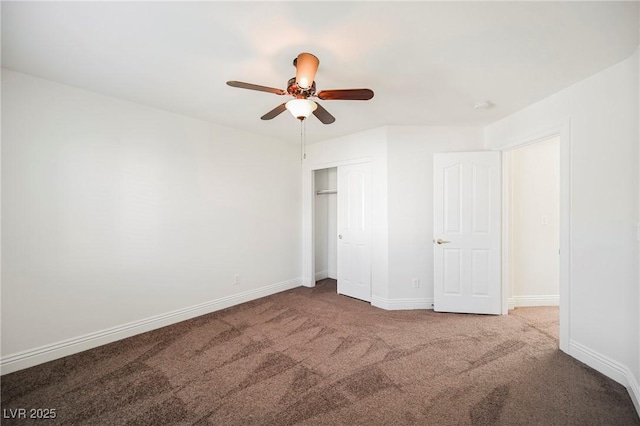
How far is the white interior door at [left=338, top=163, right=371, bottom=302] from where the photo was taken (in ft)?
12.6

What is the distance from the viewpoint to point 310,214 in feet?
14.8

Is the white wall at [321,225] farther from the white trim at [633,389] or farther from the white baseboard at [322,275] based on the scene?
the white trim at [633,389]

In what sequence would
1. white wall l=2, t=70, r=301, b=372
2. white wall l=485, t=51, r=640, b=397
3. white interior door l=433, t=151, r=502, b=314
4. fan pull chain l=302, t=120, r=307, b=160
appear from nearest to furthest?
white wall l=485, t=51, r=640, b=397
white wall l=2, t=70, r=301, b=372
white interior door l=433, t=151, r=502, b=314
fan pull chain l=302, t=120, r=307, b=160

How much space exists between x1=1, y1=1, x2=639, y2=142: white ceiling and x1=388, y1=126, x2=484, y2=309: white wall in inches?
33.2

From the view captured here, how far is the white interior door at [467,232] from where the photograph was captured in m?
3.26

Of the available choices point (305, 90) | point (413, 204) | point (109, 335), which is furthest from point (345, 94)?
point (109, 335)

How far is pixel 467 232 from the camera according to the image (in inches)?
131

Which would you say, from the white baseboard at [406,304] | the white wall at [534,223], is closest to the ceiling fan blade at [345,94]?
the white baseboard at [406,304]

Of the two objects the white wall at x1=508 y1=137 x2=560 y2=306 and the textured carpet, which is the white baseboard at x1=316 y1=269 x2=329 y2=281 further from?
the white wall at x1=508 y1=137 x2=560 y2=306

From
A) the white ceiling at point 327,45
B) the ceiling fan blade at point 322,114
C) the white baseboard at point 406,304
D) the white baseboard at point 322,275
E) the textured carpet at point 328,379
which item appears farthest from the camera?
the white baseboard at point 322,275

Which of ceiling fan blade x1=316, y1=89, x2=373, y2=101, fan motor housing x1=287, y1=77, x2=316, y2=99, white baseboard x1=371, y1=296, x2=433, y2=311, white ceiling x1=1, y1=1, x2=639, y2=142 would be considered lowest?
white baseboard x1=371, y1=296, x2=433, y2=311

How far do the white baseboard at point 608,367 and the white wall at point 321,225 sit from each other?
11.4 ft

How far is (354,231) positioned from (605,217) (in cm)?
261

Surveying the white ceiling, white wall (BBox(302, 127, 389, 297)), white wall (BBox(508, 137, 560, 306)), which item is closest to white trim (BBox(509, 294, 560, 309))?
white wall (BBox(508, 137, 560, 306))
